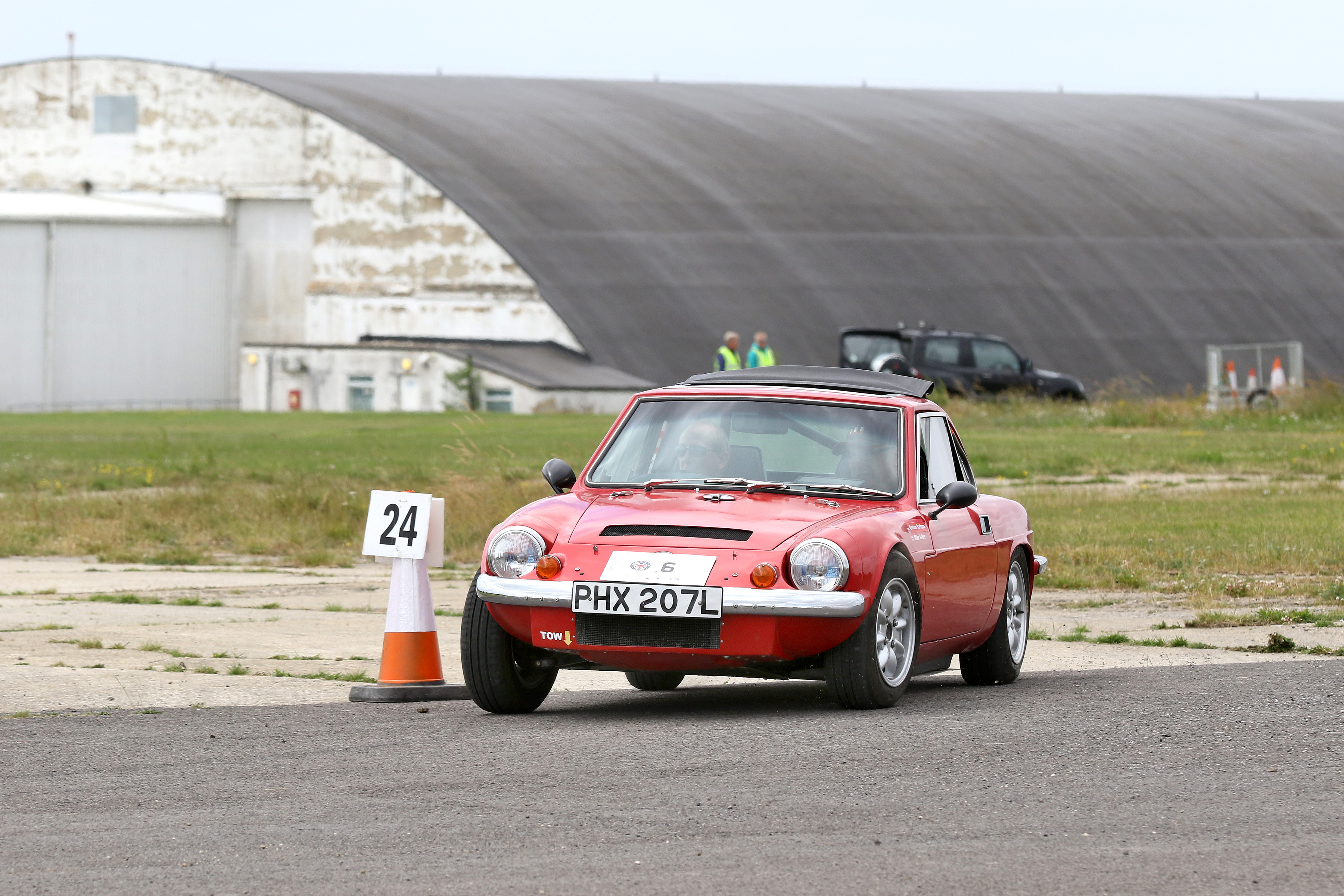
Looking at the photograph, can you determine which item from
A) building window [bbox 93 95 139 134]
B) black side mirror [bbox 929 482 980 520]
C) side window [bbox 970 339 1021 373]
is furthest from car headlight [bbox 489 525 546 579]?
building window [bbox 93 95 139 134]

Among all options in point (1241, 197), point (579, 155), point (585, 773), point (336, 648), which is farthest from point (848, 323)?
point (585, 773)

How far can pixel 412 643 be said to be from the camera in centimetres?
920

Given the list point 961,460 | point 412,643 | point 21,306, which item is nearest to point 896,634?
point 961,460

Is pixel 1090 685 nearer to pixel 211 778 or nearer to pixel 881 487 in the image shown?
pixel 881 487

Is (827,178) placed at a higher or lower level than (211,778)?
higher

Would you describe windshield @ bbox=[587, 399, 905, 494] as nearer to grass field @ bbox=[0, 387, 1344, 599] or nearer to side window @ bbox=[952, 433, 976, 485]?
side window @ bbox=[952, 433, 976, 485]

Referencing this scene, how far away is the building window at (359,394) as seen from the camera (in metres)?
46.2

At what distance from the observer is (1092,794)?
630 centimetres

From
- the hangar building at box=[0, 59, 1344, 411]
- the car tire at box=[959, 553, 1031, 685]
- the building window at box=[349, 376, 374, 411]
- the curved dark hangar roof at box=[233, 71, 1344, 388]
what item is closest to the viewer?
the car tire at box=[959, 553, 1031, 685]

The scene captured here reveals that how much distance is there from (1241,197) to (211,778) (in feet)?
182

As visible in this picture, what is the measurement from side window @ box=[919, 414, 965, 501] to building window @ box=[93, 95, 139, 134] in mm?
46627

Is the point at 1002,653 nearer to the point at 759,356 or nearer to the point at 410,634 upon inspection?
the point at 410,634

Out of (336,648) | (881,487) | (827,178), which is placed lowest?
(336,648)

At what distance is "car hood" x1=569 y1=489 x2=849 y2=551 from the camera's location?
8086mm
